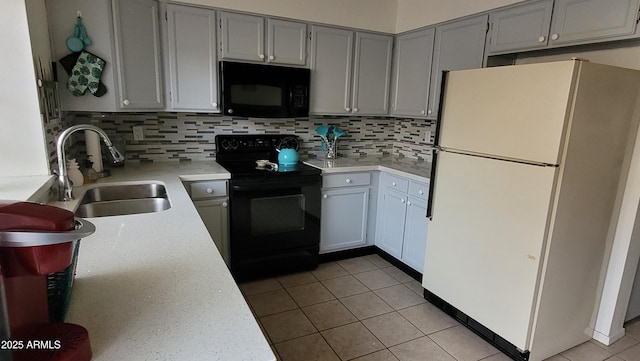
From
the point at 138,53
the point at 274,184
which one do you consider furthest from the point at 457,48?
the point at 138,53

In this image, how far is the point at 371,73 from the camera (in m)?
3.27

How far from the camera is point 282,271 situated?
294 centimetres

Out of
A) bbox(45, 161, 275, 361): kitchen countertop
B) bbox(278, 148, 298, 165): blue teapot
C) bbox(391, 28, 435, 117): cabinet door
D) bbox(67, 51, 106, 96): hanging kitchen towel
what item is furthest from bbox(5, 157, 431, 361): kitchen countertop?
bbox(391, 28, 435, 117): cabinet door

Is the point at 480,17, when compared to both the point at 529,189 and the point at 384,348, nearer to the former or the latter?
the point at 529,189

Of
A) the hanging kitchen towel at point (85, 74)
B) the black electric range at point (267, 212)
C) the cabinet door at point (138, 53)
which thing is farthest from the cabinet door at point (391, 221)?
the hanging kitchen towel at point (85, 74)

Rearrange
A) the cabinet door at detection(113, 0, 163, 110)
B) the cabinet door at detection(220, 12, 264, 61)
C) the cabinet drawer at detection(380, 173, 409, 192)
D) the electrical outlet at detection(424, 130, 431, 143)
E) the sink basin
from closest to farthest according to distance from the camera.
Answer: the sink basin
the cabinet door at detection(113, 0, 163, 110)
the cabinet door at detection(220, 12, 264, 61)
the cabinet drawer at detection(380, 173, 409, 192)
the electrical outlet at detection(424, 130, 431, 143)

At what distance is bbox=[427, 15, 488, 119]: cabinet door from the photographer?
2.56 meters

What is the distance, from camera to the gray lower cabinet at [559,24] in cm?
186

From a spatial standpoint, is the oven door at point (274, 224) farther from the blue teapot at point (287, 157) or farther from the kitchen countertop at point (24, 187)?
the kitchen countertop at point (24, 187)

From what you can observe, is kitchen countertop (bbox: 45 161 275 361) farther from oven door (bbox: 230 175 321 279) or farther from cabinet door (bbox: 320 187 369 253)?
cabinet door (bbox: 320 187 369 253)

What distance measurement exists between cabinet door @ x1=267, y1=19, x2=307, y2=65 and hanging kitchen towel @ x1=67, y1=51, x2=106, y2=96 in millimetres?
1176

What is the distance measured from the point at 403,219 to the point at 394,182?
1.04 ft

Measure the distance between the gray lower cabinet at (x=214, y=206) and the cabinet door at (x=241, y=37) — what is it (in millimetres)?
976

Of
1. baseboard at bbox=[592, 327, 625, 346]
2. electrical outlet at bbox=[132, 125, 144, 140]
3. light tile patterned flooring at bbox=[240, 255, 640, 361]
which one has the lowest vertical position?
light tile patterned flooring at bbox=[240, 255, 640, 361]
